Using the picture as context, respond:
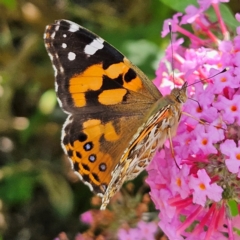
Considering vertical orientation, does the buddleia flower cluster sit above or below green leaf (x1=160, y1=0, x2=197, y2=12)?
below

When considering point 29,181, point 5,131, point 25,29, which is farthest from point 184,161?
point 25,29

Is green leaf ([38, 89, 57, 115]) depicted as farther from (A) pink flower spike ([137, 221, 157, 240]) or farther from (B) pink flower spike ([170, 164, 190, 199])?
(B) pink flower spike ([170, 164, 190, 199])

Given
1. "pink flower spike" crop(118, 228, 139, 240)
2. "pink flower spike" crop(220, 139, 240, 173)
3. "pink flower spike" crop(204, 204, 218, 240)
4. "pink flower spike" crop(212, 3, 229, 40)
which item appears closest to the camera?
"pink flower spike" crop(220, 139, 240, 173)

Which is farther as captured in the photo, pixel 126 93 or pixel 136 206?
pixel 136 206

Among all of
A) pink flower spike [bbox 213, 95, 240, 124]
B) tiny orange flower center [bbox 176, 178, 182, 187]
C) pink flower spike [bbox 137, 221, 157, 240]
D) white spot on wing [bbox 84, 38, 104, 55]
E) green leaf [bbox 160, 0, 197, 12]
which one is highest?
white spot on wing [bbox 84, 38, 104, 55]

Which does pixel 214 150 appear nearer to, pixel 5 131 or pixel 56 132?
pixel 56 132

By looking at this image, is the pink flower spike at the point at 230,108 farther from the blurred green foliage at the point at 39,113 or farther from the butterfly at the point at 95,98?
the blurred green foliage at the point at 39,113

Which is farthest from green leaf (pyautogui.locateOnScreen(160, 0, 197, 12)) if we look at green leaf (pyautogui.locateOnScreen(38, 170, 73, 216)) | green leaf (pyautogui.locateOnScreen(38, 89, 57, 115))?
green leaf (pyautogui.locateOnScreen(38, 170, 73, 216))
